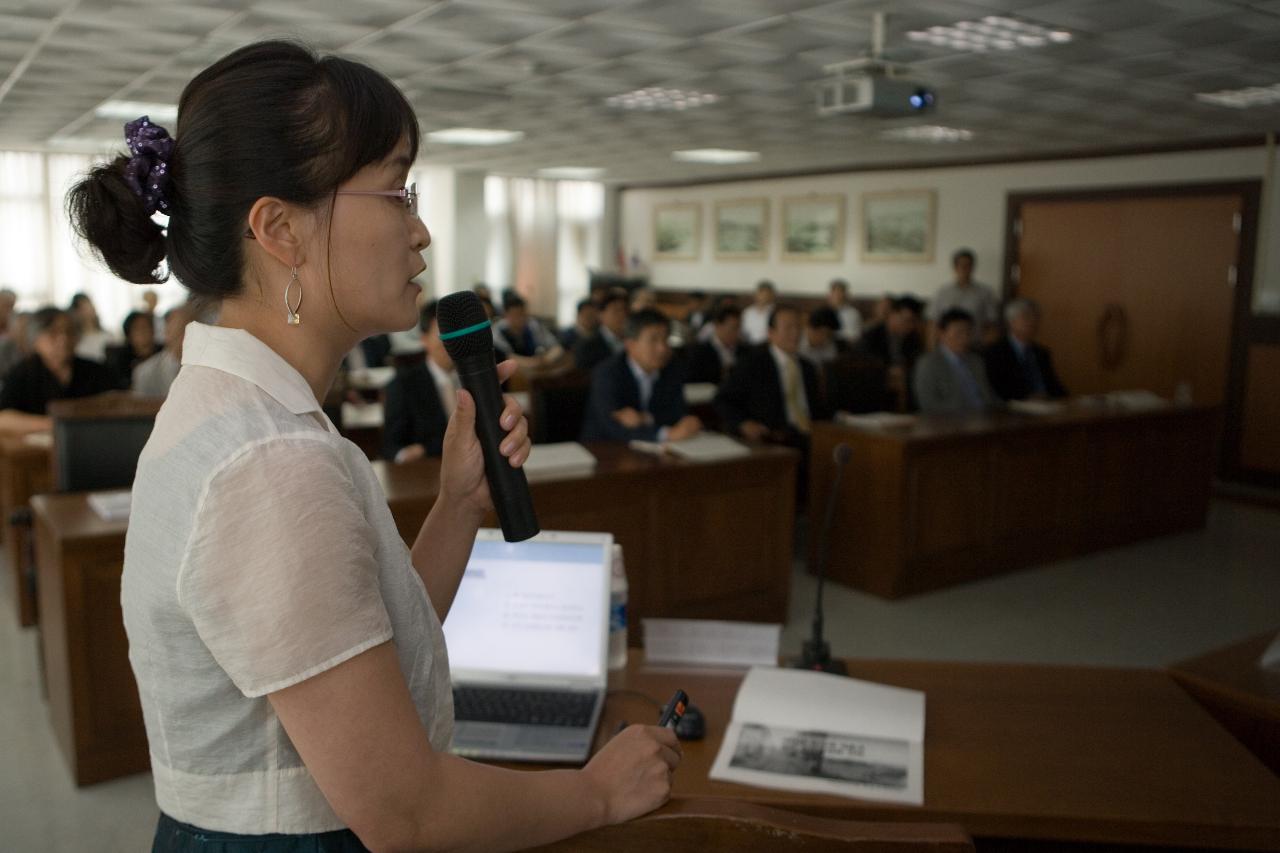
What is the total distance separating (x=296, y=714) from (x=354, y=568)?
113 millimetres

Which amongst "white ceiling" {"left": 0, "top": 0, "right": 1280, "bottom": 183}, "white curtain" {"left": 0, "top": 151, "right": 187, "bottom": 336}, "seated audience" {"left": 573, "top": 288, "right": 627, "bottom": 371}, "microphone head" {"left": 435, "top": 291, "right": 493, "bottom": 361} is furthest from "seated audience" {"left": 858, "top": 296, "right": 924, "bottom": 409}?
"microphone head" {"left": 435, "top": 291, "right": 493, "bottom": 361}

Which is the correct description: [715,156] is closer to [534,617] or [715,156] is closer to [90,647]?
[90,647]

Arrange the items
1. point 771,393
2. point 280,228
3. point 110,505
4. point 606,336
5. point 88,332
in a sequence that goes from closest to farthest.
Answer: point 280,228 → point 110,505 → point 771,393 → point 606,336 → point 88,332

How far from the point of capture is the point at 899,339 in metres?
8.95

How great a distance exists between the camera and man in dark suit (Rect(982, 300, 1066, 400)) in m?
7.02

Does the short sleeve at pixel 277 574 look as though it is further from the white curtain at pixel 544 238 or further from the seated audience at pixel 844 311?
the white curtain at pixel 544 238

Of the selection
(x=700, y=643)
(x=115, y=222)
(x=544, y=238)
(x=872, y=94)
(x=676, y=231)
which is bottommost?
(x=700, y=643)

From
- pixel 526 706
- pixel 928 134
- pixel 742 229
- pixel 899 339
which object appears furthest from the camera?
pixel 742 229


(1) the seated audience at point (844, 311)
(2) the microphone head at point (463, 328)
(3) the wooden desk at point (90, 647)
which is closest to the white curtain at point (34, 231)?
(1) the seated audience at point (844, 311)

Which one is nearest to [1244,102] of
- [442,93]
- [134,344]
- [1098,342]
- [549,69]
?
[1098,342]

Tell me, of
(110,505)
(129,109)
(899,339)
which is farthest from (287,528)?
(129,109)

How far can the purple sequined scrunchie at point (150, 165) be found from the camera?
90 cm

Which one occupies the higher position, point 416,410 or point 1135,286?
point 1135,286

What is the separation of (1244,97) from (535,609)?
6954 mm
